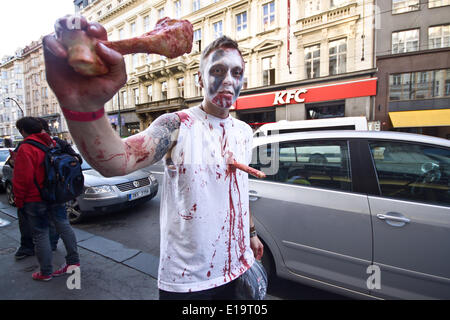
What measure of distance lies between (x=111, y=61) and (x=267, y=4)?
19.1 meters

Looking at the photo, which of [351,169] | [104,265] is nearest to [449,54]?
[351,169]

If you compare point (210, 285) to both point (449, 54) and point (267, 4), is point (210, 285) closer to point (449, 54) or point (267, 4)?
point (449, 54)

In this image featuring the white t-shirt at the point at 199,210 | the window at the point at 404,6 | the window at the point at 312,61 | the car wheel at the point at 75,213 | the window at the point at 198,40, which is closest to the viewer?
the white t-shirt at the point at 199,210

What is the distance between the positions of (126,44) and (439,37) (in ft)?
57.8

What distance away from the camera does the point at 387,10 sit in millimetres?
12453

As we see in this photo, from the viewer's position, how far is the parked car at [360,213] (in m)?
1.73

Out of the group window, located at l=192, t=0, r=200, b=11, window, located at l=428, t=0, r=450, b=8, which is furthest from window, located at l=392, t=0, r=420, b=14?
window, located at l=192, t=0, r=200, b=11

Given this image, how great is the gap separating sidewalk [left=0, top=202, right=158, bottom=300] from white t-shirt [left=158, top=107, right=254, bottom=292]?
5.01 feet

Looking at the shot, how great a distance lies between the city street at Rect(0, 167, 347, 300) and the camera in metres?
2.39

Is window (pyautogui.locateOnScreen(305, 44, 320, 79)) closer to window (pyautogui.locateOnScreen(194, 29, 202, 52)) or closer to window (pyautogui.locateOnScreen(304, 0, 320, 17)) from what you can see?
window (pyautogui.locateOnScreen(304, 0, 320, 17))

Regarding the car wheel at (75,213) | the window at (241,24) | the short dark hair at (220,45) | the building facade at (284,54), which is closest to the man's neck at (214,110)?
the short dark hair at (220,45)

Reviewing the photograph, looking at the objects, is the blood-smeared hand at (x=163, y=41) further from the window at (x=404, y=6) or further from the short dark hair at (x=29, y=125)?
the window at (x=404, y=6)

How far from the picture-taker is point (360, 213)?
6.21 feet

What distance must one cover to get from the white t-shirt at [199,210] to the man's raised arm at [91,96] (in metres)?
0.31
